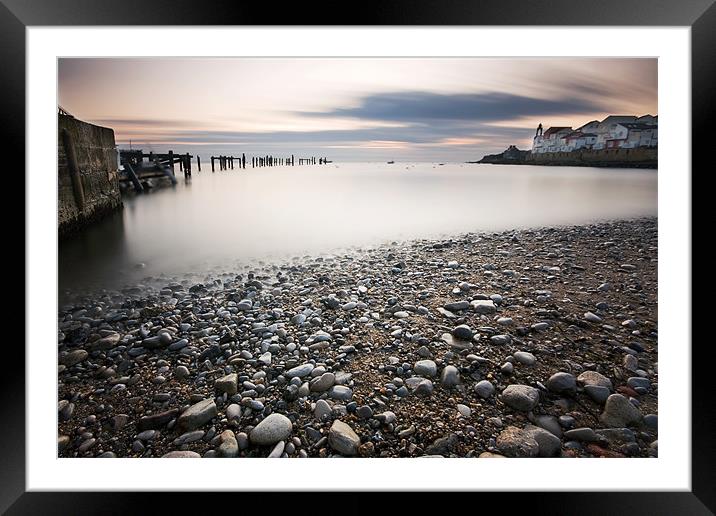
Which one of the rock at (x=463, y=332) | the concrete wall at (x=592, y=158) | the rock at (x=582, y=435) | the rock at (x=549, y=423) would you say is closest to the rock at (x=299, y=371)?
the rock at (x=463, y=332)

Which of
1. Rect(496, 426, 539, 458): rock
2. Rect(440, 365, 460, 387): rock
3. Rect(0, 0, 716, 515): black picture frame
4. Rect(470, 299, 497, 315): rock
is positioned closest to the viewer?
Rect(0, 0, 716, 515): black picture frame

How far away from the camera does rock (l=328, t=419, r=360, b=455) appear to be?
159 cm

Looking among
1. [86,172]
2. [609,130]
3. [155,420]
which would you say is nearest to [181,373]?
[155,420]

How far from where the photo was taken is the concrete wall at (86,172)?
2084 millimetres

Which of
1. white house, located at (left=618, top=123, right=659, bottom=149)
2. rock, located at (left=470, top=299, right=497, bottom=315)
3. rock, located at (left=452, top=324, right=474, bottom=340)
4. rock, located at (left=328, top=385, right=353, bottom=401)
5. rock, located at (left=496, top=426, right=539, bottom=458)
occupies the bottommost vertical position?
rock, located at (left=496, top=426, right=539, bottom=458)

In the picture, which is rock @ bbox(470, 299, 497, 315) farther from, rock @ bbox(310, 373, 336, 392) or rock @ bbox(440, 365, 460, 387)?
rock @ bbox(310, 373, 336, 392)

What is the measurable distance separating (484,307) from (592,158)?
124 cm

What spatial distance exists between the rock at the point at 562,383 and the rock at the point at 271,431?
3.51 ft

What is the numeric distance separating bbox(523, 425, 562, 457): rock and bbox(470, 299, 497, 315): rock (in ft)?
2.17

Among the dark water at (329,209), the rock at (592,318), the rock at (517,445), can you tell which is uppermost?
the dark water at (329,209)

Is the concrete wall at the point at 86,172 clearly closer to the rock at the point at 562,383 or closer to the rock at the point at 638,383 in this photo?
the rock at the point at 562,383

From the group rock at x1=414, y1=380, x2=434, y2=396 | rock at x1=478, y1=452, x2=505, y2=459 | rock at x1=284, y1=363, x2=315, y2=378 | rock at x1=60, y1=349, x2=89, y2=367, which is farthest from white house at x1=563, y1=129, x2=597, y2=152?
rock at x1=60, y1=349, x2=89, y2=367

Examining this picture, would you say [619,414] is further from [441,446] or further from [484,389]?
[441,446]
